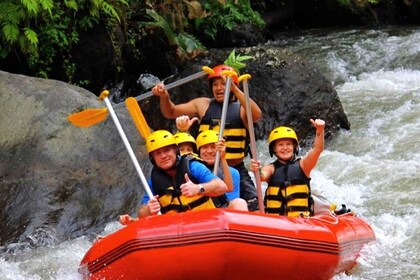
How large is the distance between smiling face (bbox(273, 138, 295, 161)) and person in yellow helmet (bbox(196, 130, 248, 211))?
1.25 feet

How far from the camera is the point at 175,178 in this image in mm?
4812

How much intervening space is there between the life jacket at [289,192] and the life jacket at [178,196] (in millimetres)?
793

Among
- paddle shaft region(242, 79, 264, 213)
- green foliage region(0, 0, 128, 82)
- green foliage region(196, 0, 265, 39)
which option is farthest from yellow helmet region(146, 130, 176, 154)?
green foliage region(196, 0, 265, 39)

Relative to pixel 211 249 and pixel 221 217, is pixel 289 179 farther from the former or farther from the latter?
pixel 211 249

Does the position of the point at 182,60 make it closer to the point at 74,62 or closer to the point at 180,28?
the point at 180,28

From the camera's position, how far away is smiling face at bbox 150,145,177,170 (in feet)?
15.8

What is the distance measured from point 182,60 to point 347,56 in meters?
3.45

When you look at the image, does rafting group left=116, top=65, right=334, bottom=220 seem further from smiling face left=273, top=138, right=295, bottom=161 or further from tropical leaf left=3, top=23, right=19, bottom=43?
tropical leaf left=3, top=23, right=19, bottom=43

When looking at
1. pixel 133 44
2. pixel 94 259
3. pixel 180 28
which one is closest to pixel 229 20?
pixel 180 28

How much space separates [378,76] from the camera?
11781mm

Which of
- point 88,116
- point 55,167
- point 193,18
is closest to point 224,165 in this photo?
point 88,116

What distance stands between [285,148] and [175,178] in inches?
45.1

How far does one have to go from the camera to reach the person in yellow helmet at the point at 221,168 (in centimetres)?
503

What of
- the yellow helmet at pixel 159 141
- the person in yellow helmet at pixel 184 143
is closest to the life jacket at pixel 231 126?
the person in yellow helmet at pixel 184 143
